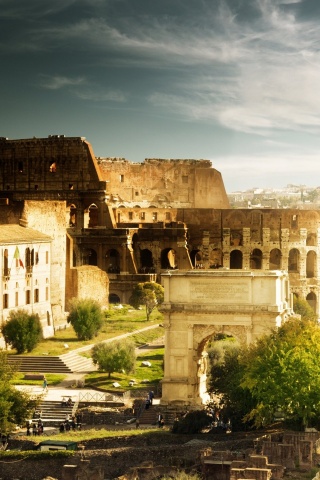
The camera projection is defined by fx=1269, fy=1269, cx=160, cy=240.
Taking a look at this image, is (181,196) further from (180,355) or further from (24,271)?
(180,355)

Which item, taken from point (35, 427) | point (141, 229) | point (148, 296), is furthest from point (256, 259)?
point (35, 427)

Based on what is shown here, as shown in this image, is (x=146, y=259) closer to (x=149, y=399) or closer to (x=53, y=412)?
(x=149, y=399)

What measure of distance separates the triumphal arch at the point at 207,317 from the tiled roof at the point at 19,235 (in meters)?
14.3

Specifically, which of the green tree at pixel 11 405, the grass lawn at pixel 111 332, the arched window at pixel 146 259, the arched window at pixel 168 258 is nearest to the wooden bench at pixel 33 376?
the grass lawn at pixel 111 332

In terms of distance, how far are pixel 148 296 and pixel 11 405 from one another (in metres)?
32.0

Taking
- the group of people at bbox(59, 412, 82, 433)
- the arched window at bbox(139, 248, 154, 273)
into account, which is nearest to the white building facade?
the group of people at bbox(59, 412, 82, 433)

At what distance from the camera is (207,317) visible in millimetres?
51469

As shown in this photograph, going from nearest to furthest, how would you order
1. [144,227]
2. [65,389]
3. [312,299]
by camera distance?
[65,389] < [144,227] < [312,299]

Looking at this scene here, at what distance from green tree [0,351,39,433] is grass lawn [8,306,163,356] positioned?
12.4 meters

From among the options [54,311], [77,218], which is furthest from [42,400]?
[77,218]

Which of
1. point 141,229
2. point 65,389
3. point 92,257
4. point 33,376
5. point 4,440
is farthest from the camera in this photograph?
point 141,229

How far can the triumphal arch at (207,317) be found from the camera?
51.2 m

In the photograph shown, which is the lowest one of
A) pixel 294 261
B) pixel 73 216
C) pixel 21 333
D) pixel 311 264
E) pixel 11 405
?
pixel 11 405

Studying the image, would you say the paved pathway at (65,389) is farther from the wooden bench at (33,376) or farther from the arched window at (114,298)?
the arched window at (114,298)
